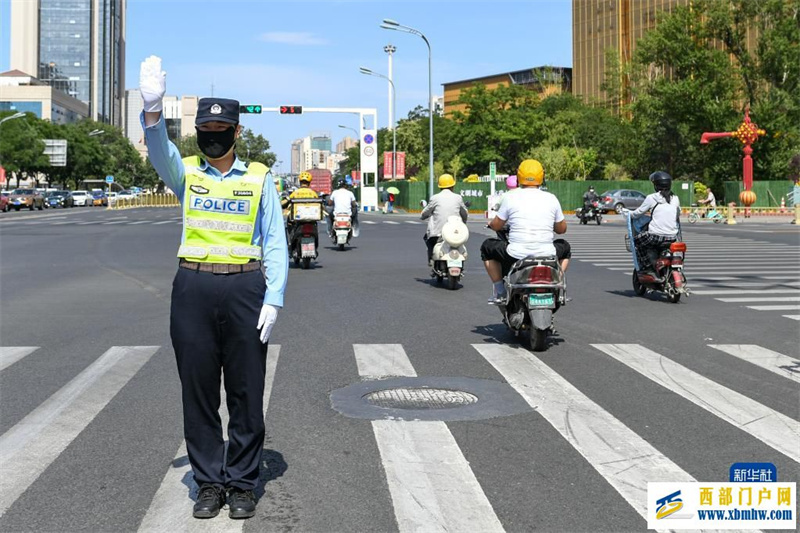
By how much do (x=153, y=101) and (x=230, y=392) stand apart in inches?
54.3

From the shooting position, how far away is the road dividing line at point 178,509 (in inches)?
165

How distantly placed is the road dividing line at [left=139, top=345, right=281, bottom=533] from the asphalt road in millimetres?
16

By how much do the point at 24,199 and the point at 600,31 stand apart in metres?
71.2

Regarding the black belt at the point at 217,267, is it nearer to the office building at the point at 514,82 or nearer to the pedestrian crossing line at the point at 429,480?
the pedestrian crossing line at the point at 429,480

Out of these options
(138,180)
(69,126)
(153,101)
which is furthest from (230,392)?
(138,180)

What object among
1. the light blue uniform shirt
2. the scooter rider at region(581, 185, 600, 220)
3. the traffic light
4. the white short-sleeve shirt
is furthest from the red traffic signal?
the light blue uniform shirt

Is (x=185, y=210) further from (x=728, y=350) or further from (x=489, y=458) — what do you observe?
(x=728, y=350)

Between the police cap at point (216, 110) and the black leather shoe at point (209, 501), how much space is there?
5.51 ft

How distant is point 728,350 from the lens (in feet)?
29.5

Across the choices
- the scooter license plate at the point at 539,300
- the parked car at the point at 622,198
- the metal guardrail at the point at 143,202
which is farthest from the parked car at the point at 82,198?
the scooter license plate at the point at 539,300

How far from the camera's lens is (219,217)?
4496 millimetres

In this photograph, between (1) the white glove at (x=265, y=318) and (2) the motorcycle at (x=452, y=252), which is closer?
(1) the white glove at (x=265, y=318)

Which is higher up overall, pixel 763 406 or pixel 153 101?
pixel 153 101

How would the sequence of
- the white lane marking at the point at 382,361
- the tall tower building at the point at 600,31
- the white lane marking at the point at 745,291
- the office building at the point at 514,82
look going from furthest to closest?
the office building at the point at 514,82 → the tall tower building at the point at 600,31 → the white lane marking at the point at 745,291 → the white lane marking at the point at 382,361
